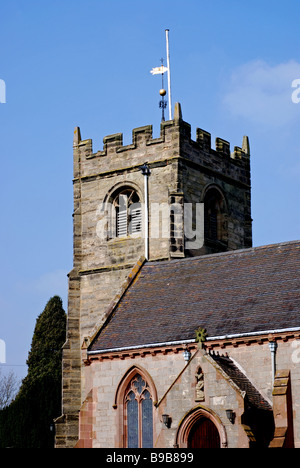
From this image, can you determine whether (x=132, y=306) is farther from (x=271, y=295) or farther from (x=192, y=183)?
(x=192, y=183)

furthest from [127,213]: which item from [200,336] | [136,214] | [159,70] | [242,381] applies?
[242,381]

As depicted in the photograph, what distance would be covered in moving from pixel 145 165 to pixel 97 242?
172 inches

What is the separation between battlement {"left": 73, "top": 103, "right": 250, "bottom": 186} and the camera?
45.6 metres

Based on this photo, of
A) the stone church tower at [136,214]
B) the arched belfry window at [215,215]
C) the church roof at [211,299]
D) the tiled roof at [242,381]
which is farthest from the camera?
the arched belfry window at [215,215]

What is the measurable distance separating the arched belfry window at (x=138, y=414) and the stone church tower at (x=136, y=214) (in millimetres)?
9635

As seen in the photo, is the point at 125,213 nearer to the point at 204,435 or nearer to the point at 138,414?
the point at 138,414

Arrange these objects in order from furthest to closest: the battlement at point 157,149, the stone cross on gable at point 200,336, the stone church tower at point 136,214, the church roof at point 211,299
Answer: the battlement at point 157,149 → the stone church tower at point 136,214 → the church roof at point 211,299 → the stone cross on gable at point 200,336

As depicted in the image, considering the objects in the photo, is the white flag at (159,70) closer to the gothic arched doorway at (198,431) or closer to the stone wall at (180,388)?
the stone wall at (180,388)

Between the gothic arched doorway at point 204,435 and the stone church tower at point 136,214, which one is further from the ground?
the stone church tower at point 136,214

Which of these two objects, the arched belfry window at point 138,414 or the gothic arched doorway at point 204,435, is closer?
the gothic arched doorway at point 204,435

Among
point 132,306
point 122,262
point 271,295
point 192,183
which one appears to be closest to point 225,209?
point 192,183

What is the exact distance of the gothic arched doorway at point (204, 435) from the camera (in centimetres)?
2973

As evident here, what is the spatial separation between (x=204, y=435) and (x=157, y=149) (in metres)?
18.9

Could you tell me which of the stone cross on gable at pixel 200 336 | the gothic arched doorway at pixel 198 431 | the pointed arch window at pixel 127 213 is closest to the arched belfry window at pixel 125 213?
the pointed arch window at pixel 127 213
